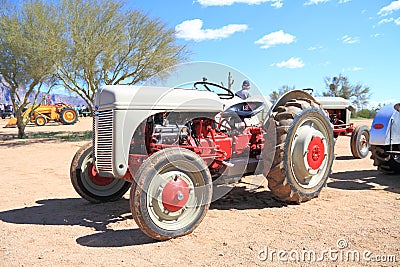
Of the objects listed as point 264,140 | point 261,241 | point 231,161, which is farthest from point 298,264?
point 264,140

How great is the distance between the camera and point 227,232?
3867mm

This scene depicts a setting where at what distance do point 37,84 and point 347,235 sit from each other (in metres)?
16.4

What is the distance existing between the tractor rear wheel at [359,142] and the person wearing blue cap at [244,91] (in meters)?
5.30

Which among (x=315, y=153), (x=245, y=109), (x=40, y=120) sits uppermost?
(x=40, y=120)

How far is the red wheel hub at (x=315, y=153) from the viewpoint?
5.03 metres

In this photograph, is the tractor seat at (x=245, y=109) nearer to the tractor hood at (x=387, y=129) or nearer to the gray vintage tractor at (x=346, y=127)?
the tractor hood at (x=387, y=129)

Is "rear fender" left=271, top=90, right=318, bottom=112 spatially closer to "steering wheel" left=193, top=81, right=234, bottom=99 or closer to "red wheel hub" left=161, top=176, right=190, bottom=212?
"steering wheel" left=193, top=81, right=234, bottom=99

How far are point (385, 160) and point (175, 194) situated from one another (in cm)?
447

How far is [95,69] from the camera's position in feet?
53.4

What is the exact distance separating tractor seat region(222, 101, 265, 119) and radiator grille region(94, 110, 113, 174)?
1.62 m

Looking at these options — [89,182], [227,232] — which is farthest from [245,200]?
[89,182]

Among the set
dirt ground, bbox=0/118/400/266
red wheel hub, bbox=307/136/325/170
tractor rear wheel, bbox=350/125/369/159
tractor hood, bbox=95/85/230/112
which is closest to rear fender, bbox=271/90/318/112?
red wheel hub, bbox=307/136/325/170

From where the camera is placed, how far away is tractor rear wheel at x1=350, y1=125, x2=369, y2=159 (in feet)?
30.4

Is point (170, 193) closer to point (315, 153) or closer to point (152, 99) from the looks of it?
point (152, 99)
